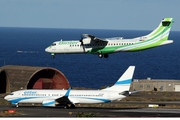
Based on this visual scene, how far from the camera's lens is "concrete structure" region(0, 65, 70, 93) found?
136 metres

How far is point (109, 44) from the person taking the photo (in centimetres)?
10181

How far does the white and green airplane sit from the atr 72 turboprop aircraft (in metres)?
7.49

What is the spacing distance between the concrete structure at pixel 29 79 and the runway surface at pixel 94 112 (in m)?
27.9

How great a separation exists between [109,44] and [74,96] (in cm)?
1203

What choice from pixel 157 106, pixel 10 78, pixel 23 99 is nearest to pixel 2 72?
pixel 10 78

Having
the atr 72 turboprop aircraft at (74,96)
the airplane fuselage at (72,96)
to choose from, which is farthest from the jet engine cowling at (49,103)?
the airplane fuselage at (72,96)

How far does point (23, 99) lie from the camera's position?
108 m

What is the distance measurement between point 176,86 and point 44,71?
43.4 meters

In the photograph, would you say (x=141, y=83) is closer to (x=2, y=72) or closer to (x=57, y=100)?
(x=2, y=72)

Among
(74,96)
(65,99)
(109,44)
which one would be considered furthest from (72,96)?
(109,44)

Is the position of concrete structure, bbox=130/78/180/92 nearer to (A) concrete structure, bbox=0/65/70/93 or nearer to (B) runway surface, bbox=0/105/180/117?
(A) concrete structure, bbox=0/65/70/93

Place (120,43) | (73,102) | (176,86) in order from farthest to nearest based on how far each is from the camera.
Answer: (176,86) → (73,102) → (120,43)

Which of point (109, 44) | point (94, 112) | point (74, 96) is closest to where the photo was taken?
point (94, 112)

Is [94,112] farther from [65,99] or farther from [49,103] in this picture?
[49,103]
